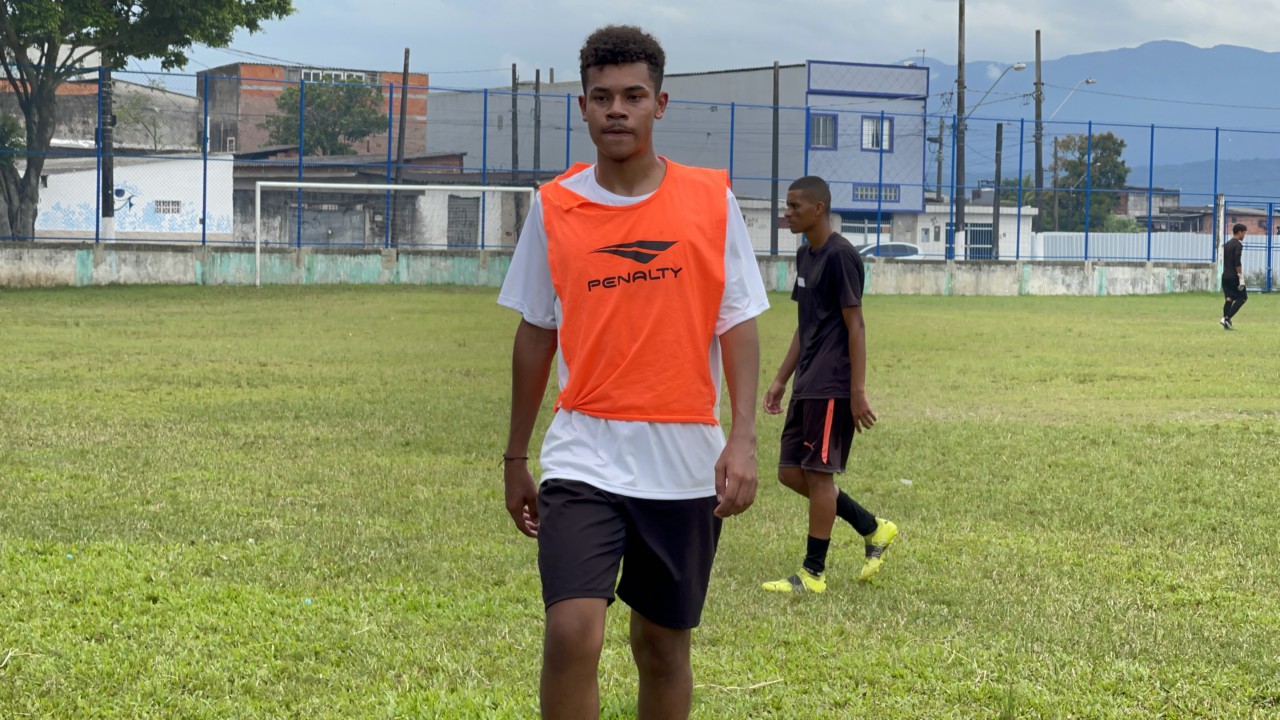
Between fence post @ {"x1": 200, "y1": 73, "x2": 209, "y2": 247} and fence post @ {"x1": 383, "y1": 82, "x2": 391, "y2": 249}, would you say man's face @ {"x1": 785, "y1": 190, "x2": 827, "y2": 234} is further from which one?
fence post @ {"x1": 200, "y1": 73, "x2": 209, "y2": 247}

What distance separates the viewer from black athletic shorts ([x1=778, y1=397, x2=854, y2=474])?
19.6ft

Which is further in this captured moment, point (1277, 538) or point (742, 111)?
point (742, 111)

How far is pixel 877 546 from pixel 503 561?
1623 mm

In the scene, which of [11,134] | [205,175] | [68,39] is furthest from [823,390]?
[68,39]

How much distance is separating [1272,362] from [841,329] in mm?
12550

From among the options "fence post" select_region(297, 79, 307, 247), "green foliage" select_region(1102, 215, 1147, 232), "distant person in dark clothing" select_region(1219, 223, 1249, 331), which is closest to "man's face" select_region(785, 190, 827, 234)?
"distant person in dark clothing" select_region(1219, 223, 1249, 331)

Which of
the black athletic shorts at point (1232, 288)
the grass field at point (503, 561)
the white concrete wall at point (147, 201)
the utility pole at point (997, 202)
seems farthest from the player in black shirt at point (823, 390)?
the utility pole at point (997, 202)

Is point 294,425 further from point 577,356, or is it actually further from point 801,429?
point 577,356

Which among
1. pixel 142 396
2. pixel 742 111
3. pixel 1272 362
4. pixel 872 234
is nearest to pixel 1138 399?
pixel 1272 362

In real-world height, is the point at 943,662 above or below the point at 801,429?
below

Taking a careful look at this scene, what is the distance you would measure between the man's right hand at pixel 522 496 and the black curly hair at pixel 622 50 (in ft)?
3.18

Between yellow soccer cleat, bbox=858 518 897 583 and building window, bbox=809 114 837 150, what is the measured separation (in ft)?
138

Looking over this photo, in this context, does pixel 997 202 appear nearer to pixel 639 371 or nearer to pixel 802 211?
pixel 802 211

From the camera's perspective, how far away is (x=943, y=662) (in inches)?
189
